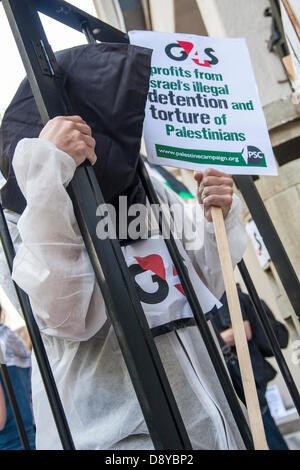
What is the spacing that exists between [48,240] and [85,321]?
0.23 metres

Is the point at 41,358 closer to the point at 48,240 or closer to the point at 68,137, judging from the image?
the point at 48,240

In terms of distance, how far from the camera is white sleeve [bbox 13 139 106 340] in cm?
117

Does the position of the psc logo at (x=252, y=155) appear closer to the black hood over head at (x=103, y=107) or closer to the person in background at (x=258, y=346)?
the black hood over head at (x=103, y=107)

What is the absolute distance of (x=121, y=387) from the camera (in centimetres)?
133

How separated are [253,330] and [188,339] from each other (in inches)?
77.6

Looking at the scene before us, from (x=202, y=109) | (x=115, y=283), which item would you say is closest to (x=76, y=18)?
(x=202, y=109)

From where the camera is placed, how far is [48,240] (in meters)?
1.20

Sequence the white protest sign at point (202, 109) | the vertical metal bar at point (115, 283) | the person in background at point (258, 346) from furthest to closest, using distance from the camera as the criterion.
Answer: the person in background at point (258, 346) → the white protest sign at point (202, 109) → the vertical metal bar at point (115, 283)

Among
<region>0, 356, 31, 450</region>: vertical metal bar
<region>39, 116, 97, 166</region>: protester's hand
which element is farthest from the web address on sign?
<region>0, 356, 31, 450</region>: vertical metal bar

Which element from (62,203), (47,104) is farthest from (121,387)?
(47,104)

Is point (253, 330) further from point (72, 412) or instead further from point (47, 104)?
point (47, 104)

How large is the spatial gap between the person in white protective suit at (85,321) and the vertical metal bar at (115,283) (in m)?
0.06

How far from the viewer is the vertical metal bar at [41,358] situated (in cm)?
114

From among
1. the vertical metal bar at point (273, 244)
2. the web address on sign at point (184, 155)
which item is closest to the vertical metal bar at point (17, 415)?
the web address on sign at point (184, 155)
